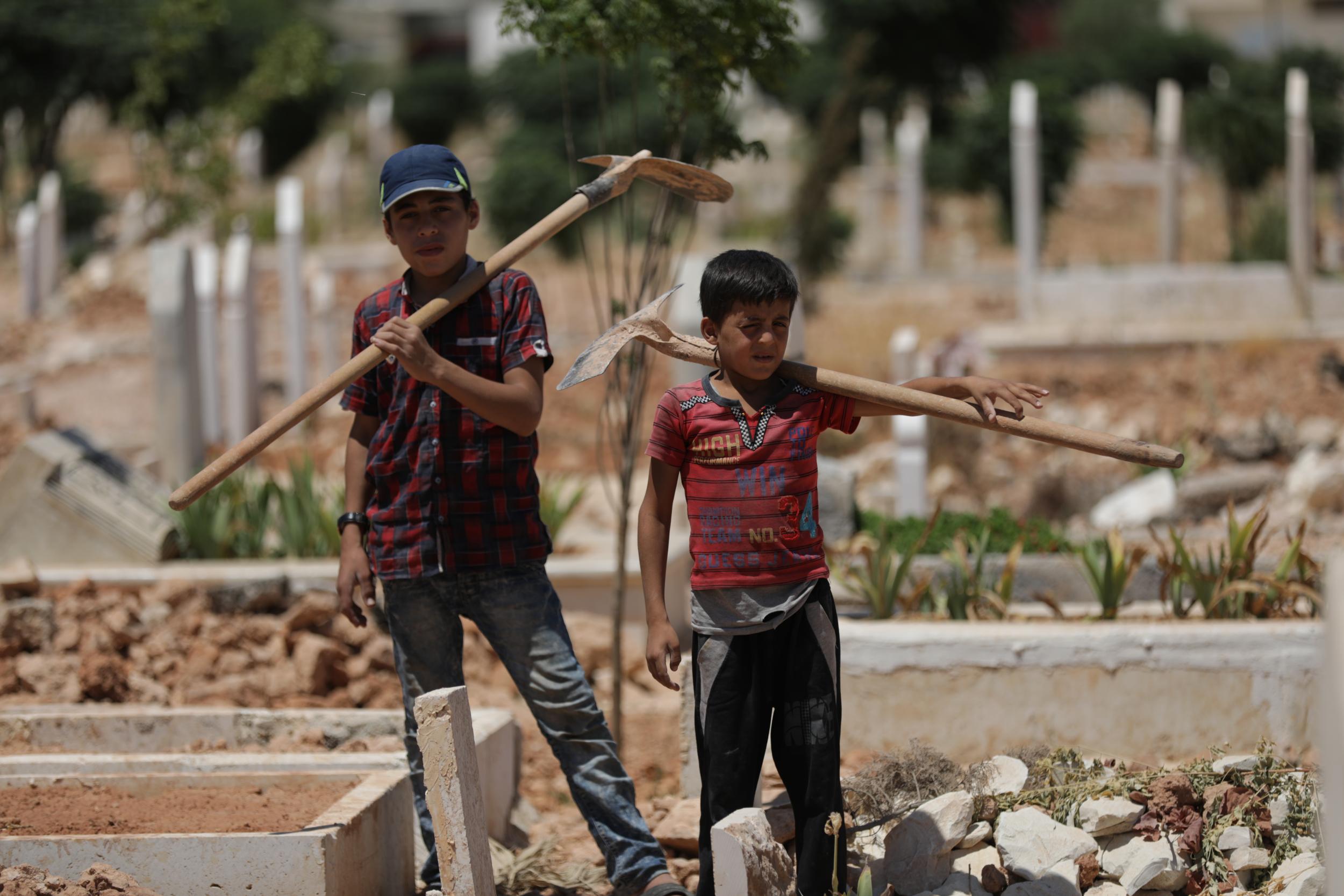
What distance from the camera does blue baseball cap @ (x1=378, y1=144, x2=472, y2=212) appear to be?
10.8 ft

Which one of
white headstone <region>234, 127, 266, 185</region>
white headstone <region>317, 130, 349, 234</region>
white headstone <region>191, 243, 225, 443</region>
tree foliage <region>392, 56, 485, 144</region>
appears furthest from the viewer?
tree foliage <region>392, 56, 485, 144</region>

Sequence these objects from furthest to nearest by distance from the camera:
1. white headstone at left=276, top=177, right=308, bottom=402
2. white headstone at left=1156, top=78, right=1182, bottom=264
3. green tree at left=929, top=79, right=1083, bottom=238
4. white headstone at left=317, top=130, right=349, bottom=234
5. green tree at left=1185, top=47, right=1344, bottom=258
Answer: white headstone at left=317, top=130, right=349, bottom=234 < green tree at left=929, top=79, right=1083, bottom=238 < green tree at left=1185, top=47, right=1344, bottom=258 < white headstone at left=1156, top=78, right=1182, bottom=264 < white headstone at left=276, top=177, right=308, bottom=402

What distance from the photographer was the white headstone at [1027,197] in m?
13.3

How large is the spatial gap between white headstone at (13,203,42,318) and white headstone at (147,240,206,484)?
10609 mm

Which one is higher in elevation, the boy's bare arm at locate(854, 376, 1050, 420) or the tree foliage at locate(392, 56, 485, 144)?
the tree foliage at locate(392, 56, 485, 144)

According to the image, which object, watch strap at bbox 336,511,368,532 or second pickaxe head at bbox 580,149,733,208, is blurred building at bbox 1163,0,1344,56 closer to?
second pickaxe head at bbox 580,149,733,208

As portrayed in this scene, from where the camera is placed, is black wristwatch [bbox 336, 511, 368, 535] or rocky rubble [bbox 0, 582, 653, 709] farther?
rocky rubble [bbox 0, 582, 653, 709]

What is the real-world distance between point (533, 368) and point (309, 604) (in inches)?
99.5

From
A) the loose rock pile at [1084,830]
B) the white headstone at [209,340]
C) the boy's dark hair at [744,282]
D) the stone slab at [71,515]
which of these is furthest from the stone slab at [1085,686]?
the white headstone at [209,340]

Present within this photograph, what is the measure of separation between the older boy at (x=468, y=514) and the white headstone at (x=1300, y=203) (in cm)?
1114

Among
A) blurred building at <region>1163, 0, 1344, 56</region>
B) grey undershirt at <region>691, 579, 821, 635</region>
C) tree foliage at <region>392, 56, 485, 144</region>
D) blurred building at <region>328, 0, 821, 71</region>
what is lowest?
grey undershirt at <region>691, 579, 821, 635</region>

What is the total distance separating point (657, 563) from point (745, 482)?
27 centimetres

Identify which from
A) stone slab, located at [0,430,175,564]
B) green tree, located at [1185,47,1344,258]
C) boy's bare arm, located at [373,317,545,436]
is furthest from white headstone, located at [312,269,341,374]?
boy's bare arm, located at [373,317,545,436]

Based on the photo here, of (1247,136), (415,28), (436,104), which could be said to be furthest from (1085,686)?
(415,28)
